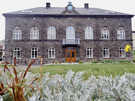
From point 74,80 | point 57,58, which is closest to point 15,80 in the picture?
point 74,80

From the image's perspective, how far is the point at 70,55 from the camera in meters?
22.4

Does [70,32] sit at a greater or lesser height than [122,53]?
greater

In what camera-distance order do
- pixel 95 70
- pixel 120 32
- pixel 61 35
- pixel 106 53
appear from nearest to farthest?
pixel 95 70, pixel 61 35, pixel 106 53, pixel 120 32

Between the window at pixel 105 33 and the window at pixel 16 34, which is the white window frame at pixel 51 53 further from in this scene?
the window at pixel 105 33

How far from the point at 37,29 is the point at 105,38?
10964mm

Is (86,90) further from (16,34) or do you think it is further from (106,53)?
(16,34)

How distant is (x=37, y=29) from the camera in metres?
22.5

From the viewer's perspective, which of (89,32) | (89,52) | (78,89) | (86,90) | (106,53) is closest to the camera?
(86,90)

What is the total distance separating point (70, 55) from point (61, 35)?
3451 mm

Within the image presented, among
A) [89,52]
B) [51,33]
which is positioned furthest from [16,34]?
[89,52]

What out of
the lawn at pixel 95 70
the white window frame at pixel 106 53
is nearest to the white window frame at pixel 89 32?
the white window frame at pixel 106 53

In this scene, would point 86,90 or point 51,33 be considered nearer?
point 86,90

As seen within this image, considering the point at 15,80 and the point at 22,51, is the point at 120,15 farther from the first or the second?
the point at 15,80

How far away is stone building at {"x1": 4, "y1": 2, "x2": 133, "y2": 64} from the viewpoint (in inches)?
872
